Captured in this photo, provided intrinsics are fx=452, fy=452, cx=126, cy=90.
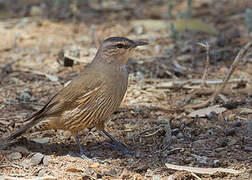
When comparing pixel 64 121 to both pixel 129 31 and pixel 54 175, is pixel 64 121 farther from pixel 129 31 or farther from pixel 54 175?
pixel 129 31

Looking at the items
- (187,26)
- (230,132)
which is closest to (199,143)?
(230,132)

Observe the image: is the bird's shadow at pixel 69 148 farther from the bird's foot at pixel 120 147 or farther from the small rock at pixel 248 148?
the small rock at pixel 248 148

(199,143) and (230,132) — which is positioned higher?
(230,132)

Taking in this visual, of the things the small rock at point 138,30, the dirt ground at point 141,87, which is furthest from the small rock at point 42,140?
the small rock at point 138,30

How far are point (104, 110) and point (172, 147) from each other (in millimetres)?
894

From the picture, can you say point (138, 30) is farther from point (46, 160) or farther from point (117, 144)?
point (46, 160)

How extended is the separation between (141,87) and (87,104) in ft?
5.98

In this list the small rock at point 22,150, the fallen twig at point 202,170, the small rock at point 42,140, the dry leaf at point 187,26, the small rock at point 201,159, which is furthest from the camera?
the dry leaf at point 187,26

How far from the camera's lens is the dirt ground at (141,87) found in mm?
4902

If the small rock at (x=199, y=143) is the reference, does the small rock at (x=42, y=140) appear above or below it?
below

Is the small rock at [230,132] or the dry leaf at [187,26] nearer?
the small rock at [230,132]

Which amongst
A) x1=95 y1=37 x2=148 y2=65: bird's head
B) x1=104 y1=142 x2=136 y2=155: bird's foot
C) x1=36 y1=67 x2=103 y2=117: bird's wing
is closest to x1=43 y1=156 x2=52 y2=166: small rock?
x1=36 y1=67 x2=103 y2=117: bird's wing

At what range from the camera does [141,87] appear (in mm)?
7000

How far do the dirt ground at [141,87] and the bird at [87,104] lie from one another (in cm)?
28
